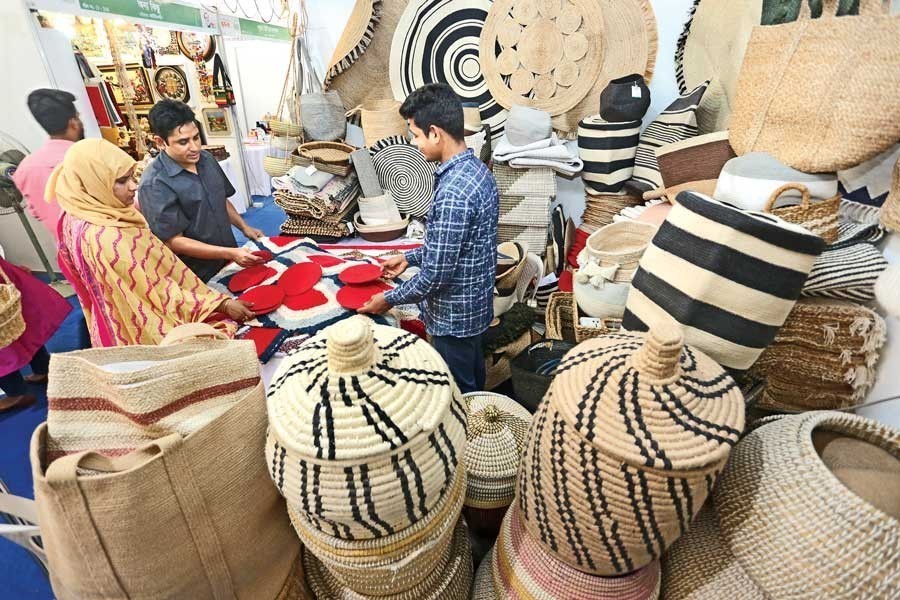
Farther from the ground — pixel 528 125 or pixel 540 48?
pixel 540 48

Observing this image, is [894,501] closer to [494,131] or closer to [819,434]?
[819,434]

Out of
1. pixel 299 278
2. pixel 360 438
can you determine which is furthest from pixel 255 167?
pixel 360 438

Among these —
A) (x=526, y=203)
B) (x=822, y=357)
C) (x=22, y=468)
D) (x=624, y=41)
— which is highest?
(x=624, y=41)

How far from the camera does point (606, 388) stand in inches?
25.3

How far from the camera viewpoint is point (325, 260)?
198 centimetres

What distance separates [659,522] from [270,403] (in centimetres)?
63

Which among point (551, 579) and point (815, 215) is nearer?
point (551, 579)

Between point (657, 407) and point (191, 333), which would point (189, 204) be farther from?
point (657, 407)

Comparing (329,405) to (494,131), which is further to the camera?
(494,131)

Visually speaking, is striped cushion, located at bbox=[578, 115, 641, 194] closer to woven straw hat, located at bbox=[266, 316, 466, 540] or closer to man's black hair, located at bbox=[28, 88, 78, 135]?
woven straw hat, located at bbox=[266, 316, 466, 540]

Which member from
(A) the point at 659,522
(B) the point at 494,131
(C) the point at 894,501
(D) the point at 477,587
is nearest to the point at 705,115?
(B) the point at 494,131

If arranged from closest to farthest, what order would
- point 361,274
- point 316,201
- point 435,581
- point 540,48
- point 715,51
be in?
point 435,581, point 361,274, point 715,51, point 540,48, point 316,201

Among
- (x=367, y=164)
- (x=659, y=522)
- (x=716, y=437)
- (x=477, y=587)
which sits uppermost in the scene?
(x=367, y=164)

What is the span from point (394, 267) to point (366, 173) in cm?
116
